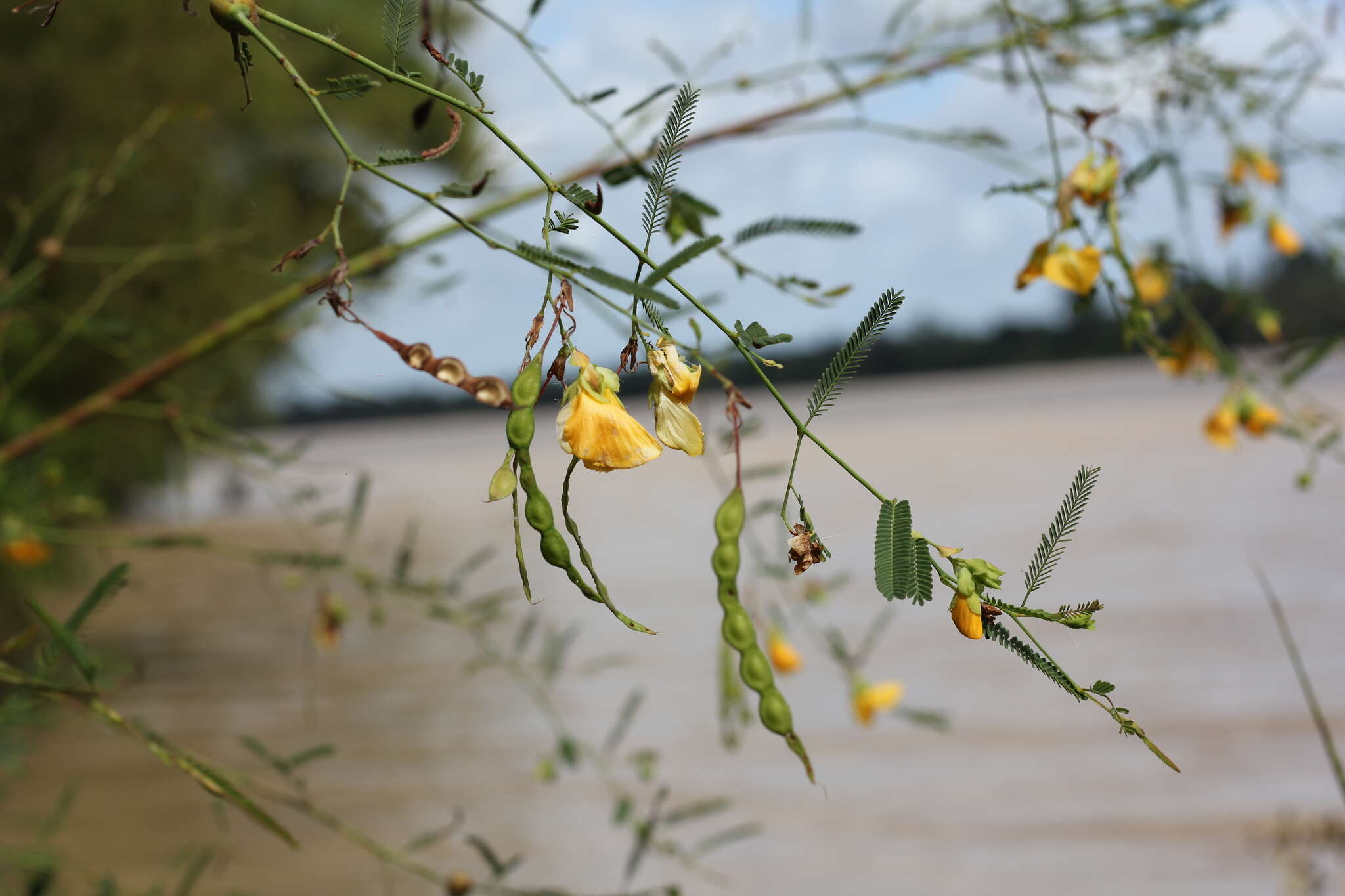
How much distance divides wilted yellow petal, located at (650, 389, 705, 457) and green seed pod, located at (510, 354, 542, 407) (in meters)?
0.02

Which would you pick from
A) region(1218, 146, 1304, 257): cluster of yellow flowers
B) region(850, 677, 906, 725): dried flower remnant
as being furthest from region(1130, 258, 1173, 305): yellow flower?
region(850, 677, 906, 725): dried flower remnant

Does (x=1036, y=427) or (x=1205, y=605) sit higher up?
(x=1036, y=427)

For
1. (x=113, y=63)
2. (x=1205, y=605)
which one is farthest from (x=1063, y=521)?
(x=1205, y=605)

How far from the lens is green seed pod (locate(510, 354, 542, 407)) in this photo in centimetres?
20

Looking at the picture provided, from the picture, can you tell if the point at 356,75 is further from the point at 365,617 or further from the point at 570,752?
the point at 365,617

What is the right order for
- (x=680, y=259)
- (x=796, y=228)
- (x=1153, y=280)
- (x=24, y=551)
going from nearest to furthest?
(x=680, y=259) < (x=796, y=228) < (x=1153, y=280) < (x=24, y=551)

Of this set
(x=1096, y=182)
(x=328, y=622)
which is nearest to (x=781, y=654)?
(x=328, y=622)

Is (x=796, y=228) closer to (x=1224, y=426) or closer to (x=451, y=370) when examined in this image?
(x=451, y=370)

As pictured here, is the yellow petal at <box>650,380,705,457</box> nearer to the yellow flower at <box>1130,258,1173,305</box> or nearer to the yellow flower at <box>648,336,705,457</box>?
the yellow flower at <box>648,336,705,457</box>

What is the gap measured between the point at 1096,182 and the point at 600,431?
0.89 ft

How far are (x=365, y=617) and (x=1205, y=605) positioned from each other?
6.19 feet

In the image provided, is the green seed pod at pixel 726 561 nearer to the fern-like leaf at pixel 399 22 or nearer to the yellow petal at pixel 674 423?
the yellow petal at pixel 674 423

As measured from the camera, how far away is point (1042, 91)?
13.9 inches

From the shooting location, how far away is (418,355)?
8.3 inches
